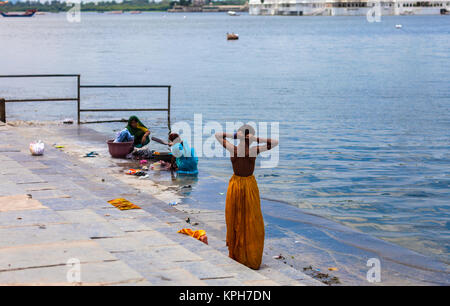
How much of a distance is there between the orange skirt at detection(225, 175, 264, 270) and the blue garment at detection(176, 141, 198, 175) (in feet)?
16.4

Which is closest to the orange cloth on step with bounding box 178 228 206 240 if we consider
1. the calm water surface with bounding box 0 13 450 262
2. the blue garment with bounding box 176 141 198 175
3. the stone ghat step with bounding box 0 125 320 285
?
the stone ghat step with bounding box 0 125 320 285

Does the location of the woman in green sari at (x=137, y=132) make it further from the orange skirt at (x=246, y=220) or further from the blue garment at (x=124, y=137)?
the orange skirt at (x=246, y=220)

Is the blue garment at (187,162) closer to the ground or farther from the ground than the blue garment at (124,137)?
closer to the ground

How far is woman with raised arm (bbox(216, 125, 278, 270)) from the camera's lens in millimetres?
6828

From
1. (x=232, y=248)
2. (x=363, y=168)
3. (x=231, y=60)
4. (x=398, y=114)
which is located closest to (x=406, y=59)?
(x=231, y=60)

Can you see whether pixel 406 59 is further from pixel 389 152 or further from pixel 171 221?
pixel 171 221

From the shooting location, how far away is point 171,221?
28.0 feet

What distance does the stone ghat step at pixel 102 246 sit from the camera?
217 inches

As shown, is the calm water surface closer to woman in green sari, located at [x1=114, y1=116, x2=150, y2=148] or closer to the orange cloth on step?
woman in green sari, located at [x1=114, y1=116, x2=150, y2=148]

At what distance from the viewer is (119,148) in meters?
12.8

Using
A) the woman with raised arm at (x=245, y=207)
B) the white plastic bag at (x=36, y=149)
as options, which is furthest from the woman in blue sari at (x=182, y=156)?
the woman with raised arm at (x=245, y=207)

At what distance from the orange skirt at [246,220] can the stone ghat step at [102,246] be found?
0.22 meters

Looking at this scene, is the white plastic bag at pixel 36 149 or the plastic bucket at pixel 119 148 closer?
the white plastic bag at pixel 36 149

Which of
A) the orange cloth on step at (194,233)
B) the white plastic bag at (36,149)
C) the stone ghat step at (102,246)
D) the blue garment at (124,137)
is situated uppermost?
the blue garment at (124,137)
